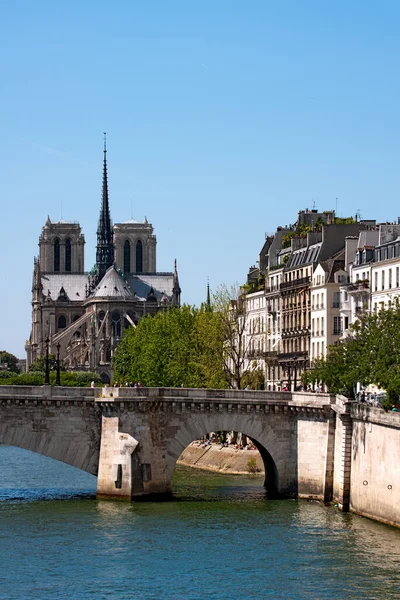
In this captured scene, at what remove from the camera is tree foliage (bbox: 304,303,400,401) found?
6450 cm

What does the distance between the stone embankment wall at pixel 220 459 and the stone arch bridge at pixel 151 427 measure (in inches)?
564

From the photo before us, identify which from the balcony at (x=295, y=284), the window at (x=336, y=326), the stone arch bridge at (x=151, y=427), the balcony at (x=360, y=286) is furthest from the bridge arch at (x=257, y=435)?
the balcony at (x=295, y=284)

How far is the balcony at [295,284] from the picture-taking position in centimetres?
9944

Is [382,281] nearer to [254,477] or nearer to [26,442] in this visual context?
[254,477]

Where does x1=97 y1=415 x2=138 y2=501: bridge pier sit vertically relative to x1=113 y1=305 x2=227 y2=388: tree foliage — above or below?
below

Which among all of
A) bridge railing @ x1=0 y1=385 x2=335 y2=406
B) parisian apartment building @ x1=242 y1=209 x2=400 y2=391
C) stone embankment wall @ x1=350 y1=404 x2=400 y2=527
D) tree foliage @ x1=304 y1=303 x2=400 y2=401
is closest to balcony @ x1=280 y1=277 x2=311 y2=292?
parisian apartment building @ x1=242 y1=209 x2=400 y2=391

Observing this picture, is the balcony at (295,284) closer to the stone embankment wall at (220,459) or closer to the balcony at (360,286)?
the balcony at (360,286)

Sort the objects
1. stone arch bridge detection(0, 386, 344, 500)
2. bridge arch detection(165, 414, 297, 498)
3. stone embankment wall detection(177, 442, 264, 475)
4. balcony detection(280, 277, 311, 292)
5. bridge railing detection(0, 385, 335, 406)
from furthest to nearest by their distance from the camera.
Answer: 1. balcony detection(280, 277, 311, 292)
2. stone embankment wall detection(177, 442, 264, 475)
3. bridge arch detection(165, 414, 297, 498)
4. bridge railing detection(0, 385, 335, 406)
5. stone arch bridge detection(0, 386, 344, 500)

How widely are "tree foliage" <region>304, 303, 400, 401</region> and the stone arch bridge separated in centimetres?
220

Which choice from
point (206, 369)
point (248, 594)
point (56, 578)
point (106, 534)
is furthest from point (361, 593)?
point (206, 369)

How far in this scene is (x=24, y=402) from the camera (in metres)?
68.6

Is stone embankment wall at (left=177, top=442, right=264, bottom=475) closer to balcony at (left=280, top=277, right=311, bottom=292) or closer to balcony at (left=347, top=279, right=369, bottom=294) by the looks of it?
balcony at (left=347, top=279, right=369, bottom=294)

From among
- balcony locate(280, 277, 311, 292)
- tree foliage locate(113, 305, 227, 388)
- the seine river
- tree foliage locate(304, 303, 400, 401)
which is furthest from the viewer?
balcony locate(280, 277, 311, 292)

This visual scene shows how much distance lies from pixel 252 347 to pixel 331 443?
47844 mm
